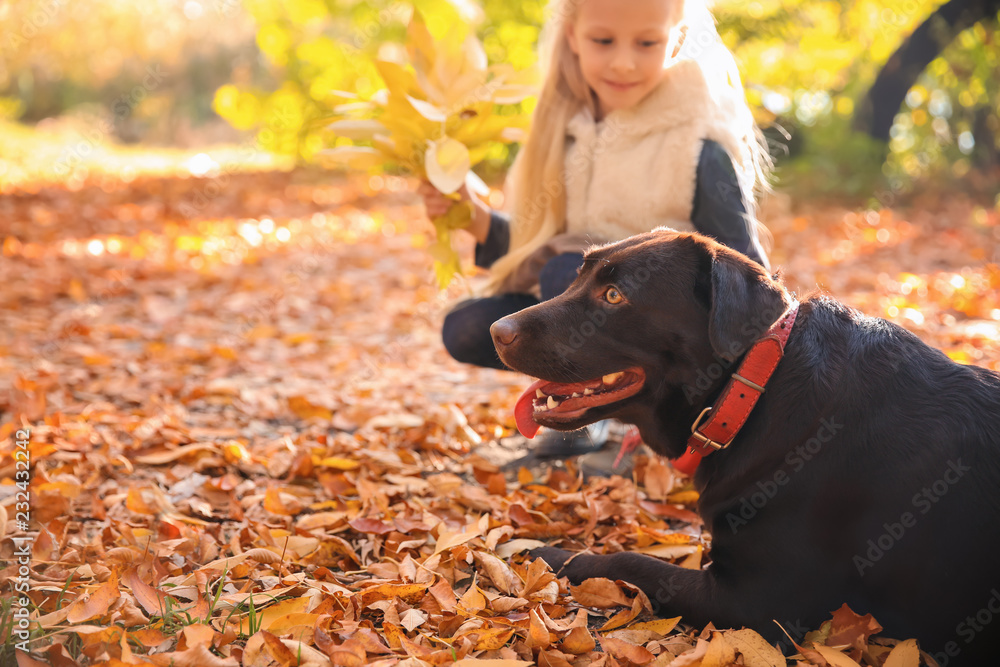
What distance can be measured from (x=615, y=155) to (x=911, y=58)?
9.68 metres

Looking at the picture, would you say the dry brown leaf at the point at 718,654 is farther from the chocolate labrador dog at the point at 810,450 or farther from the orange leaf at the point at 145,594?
the orange leaf at the point at 145,594

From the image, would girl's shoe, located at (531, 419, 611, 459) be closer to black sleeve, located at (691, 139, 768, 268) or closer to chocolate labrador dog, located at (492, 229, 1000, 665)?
black sleeve, located at (691, 139, 768, 268)

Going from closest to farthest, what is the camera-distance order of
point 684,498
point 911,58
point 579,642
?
Answer: point 579,642
point 684,498
point 911,58

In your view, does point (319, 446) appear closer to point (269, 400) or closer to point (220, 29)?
point (269, 400)

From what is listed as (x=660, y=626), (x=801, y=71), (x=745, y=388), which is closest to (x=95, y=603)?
(x=660, y=626)

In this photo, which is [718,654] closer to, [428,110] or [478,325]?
[478,325]

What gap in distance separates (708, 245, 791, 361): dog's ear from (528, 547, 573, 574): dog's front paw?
93 centimetres

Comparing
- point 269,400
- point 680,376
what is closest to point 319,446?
point 269,400

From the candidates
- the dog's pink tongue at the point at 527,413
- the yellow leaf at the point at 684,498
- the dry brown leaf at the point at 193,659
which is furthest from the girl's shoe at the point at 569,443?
the dry brown leaf at the point at 193,659

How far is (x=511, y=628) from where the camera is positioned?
2.12 metres

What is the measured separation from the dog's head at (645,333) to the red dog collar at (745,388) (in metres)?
0.05

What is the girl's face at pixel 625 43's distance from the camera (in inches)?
115

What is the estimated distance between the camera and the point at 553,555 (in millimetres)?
2605

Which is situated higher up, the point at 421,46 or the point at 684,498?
the point at 421,46
